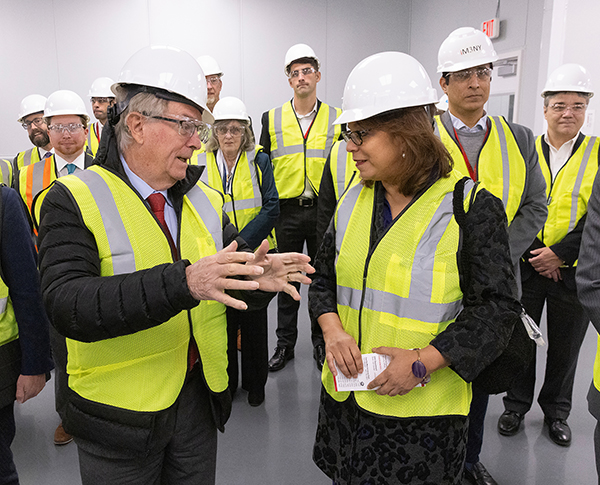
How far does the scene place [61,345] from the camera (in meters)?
1.36

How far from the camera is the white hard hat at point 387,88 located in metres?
1.31

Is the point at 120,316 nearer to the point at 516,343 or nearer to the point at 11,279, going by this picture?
the point at 11,279

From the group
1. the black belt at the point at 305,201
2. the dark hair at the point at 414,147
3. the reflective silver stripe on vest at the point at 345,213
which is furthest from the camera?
the black belt at the point at 305,201

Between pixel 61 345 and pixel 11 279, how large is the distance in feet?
1.24

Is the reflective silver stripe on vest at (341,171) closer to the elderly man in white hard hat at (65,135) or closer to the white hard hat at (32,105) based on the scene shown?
the elderly man in white hard hat at (65,135)

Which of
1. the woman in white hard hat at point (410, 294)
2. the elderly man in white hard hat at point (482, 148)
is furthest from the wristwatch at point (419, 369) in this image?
the elderly man in white hard hat at point (482, 148)

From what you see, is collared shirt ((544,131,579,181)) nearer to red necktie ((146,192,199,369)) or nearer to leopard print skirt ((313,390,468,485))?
leopard print skirt ((313,390,468,485))

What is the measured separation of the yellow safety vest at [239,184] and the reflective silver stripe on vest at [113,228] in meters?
1.74

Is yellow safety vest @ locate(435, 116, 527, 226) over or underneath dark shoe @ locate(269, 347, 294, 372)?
over

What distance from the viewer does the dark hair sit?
132 cm

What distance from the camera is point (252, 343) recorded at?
2.90 metres

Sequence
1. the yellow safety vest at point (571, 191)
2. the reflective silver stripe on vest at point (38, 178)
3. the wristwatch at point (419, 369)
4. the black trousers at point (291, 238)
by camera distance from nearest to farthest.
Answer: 1. the wristwatch at point (419, 369)
2. the yellow safety vest at point (571, 191)
3. the reflective silver stripe on vest at point (38, 178)
4. the black trousers at point (291, 238)

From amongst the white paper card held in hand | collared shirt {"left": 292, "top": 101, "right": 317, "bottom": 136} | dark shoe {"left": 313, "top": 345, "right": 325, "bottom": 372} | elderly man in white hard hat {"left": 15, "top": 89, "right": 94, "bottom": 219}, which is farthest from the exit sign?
the white paper card held in hand

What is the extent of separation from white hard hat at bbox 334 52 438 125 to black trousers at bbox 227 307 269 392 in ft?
5.84
